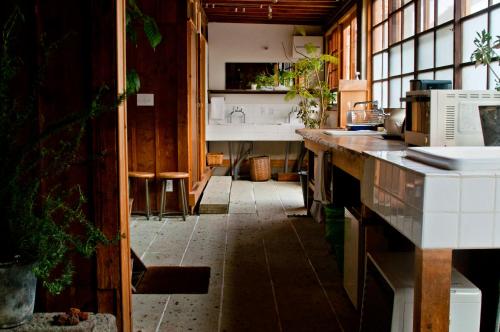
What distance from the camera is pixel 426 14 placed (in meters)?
4.62

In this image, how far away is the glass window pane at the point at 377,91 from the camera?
6145 millimetres

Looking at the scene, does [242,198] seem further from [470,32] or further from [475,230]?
[475,230]

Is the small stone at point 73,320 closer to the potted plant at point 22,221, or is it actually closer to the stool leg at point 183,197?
the potted plant at point 22,221

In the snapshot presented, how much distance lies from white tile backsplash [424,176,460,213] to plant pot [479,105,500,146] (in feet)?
2.28

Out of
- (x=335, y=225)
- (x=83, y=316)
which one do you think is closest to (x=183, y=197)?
(x=335, y=225)

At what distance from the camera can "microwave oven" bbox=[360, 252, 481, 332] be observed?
165cm

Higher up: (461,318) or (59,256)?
(59,256)

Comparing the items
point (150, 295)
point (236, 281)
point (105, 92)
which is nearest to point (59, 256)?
point (105, 92)

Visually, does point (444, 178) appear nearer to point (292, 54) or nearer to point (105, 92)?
point (105, 92)

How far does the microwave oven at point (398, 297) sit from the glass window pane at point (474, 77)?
1945 mm

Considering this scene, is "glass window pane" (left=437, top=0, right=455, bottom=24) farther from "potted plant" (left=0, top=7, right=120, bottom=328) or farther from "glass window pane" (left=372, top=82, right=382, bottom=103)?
"potted plant" (left=0, top=7, right=120, bottom=328)

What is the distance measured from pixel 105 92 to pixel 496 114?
4.88ft

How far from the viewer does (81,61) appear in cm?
207

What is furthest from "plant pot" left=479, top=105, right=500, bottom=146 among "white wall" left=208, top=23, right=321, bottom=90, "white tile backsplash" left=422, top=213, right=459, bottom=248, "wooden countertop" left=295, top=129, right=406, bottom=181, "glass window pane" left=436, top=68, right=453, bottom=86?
"white wall" left=208, top=23, right=321, bottom=90
